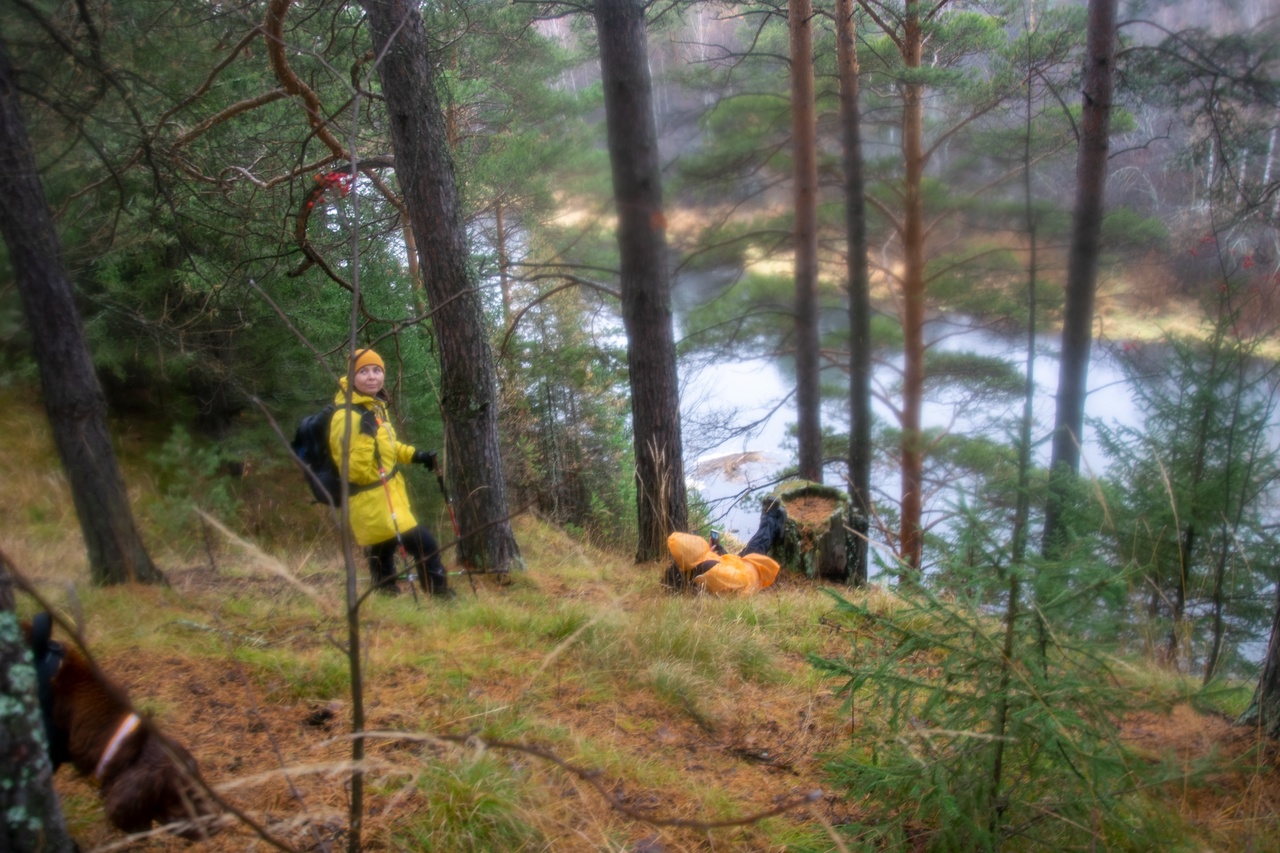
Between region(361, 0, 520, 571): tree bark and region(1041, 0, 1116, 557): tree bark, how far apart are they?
3.64 metres

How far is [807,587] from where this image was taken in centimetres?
589

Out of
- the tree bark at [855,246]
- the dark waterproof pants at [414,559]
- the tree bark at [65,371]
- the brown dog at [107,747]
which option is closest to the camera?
the brown dog at [107,747]

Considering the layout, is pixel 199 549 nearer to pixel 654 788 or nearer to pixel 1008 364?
pixel 654 788

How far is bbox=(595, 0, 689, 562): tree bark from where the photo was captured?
14.9 ft

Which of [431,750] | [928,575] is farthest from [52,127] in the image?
[928,575]

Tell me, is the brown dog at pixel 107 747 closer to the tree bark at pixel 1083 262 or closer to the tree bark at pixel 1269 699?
the tree bark at pixel 1269 699

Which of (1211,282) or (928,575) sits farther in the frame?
(1211,282)

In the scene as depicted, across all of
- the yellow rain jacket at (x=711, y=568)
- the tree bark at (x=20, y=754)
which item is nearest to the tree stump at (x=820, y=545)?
the yellow rain jacket at (x=711, y=568)

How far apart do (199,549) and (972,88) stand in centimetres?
532

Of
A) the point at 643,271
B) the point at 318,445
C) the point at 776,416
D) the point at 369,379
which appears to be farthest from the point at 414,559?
the point at 776,416

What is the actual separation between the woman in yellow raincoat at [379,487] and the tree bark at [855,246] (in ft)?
8.62

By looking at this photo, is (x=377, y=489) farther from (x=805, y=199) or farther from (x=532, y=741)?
(x=805, y=199)

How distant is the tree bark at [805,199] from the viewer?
4570 mm

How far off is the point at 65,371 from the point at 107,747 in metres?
2.72
